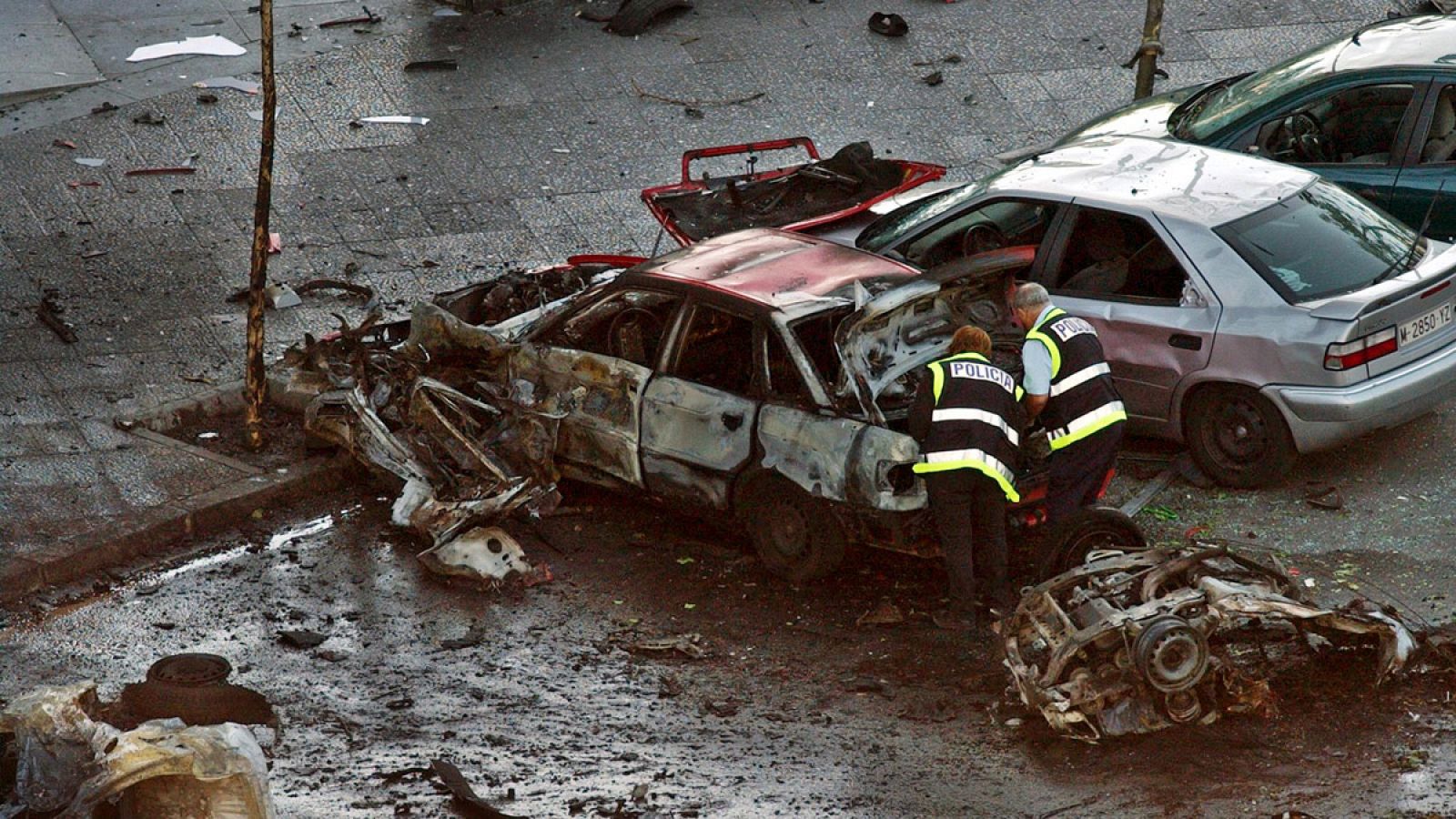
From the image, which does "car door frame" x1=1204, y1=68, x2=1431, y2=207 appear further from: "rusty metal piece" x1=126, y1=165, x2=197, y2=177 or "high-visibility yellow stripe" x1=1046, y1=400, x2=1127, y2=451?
"rusty metal piece" x1=126, y1=165, x2=197, y2=177

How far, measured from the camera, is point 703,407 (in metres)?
8.69

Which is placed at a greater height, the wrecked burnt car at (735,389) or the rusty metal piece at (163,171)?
the wrecked burnt car at (735,389)

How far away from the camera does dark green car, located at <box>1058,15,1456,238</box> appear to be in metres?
10.5

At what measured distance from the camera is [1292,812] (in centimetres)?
624

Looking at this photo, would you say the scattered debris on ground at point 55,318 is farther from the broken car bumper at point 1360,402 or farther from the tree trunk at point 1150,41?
the tree trunk at point 1150,41

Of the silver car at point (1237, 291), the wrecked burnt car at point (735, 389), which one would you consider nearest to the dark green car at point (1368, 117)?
the silver car at point (1237, 291)

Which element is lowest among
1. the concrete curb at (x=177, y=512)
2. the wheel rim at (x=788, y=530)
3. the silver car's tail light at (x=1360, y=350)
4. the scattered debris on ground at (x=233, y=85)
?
the scattered debris on ground at (x=233, y=85)

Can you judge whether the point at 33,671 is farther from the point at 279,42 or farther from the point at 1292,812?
the point at 279,42

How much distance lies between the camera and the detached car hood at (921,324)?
8.35 meters

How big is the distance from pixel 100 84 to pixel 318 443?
19.7ft

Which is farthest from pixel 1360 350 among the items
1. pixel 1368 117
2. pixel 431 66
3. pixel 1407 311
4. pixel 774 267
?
pixel 431 66

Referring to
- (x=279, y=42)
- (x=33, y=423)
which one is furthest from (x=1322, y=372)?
(x=279, y=42)

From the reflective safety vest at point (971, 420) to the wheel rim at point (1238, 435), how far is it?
66.2 inches

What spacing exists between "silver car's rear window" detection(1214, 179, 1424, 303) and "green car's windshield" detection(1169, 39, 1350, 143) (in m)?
1.78
